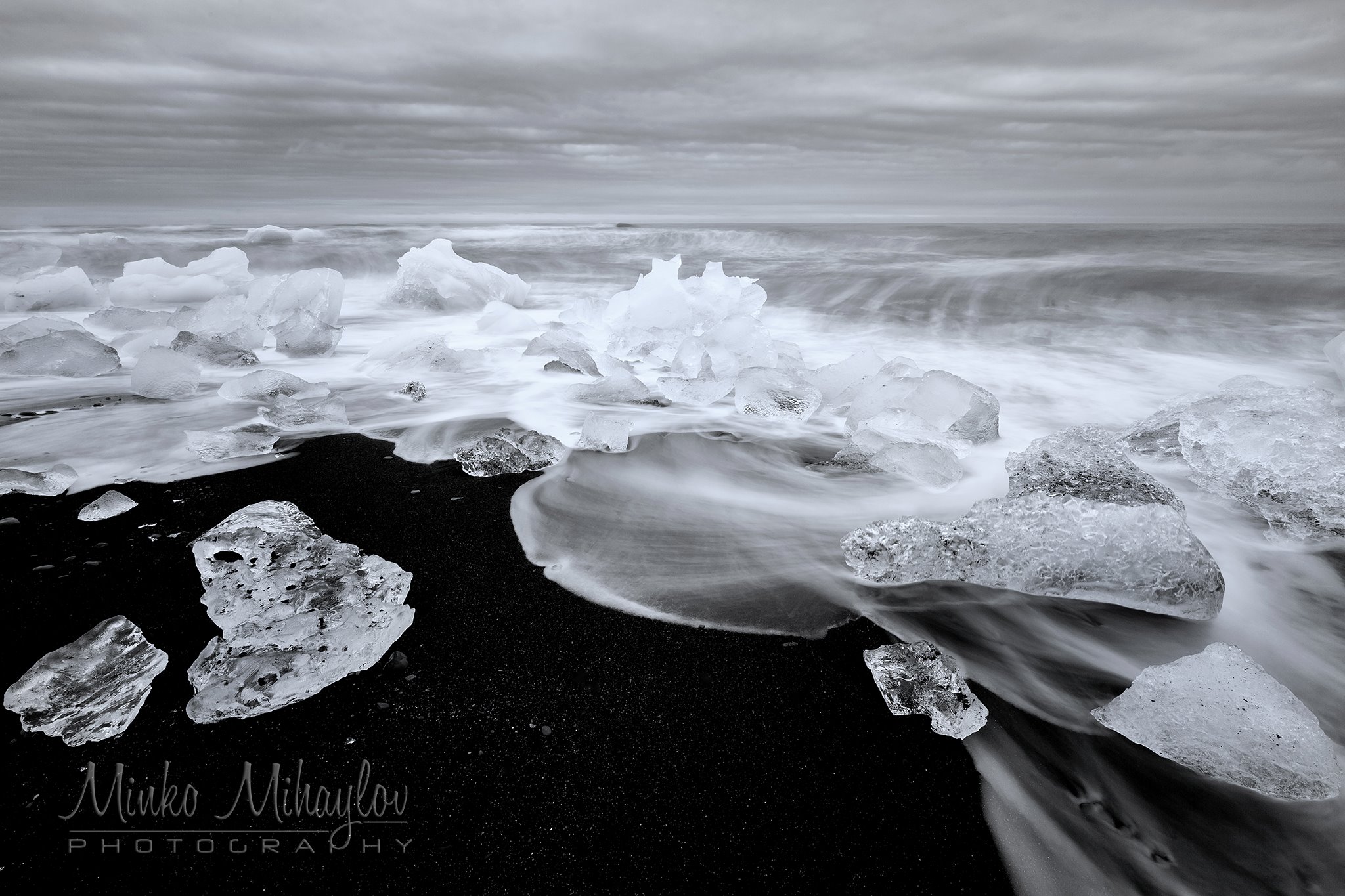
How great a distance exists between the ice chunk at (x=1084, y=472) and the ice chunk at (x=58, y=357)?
5.45 meters

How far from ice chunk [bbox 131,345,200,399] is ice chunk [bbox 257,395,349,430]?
0.82 metres

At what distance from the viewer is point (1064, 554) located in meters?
1.91

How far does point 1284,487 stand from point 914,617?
171cm

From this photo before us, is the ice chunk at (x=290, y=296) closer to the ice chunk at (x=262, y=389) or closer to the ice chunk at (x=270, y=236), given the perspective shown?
the ice chunk at (x=262, y=389)

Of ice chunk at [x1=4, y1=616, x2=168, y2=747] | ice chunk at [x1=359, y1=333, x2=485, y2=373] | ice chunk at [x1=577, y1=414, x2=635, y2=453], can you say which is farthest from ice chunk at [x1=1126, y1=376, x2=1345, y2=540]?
ice chunk at [x1=359, y1=333, x2=485, y2=373]

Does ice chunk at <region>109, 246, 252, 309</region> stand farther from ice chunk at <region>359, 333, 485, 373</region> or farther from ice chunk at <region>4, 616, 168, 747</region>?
ice chunk at <region>4, 616, 168, 747</region>

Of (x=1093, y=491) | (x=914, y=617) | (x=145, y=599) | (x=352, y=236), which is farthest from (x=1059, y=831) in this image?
(x=352, y=236)

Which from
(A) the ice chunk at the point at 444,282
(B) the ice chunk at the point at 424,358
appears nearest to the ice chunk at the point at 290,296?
(B) the ice chunk at the point at 424,358

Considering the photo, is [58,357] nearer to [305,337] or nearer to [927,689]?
[305,337]

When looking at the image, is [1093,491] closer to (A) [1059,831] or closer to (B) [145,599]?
(A) [1059,831]

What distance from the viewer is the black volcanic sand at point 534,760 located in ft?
3.72

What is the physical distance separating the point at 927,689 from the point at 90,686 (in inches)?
71.7

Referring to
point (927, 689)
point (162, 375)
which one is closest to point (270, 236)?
point (162, 375)

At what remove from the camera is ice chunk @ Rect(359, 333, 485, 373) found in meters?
4.89
